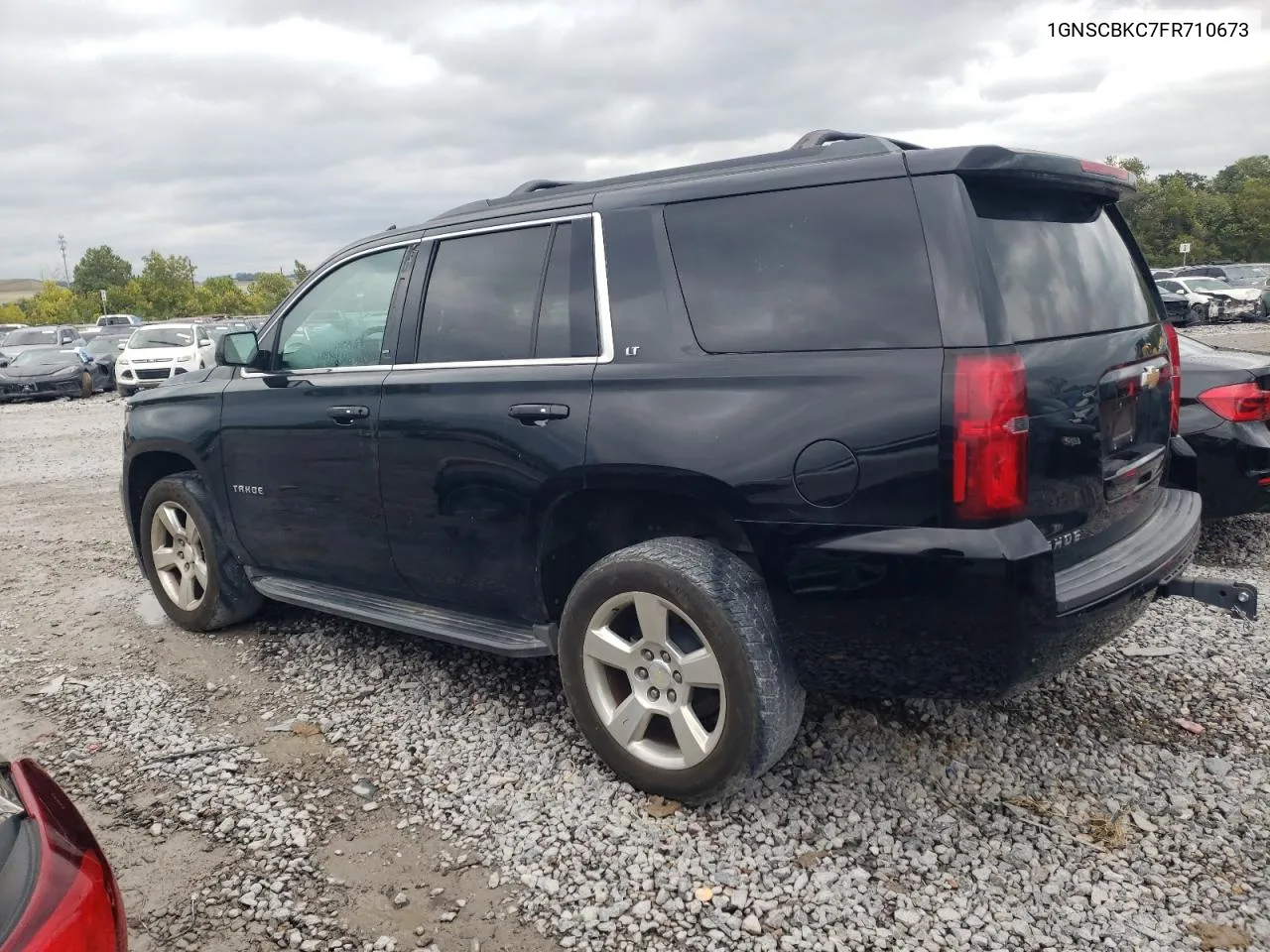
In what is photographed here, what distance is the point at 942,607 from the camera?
2.67 metres

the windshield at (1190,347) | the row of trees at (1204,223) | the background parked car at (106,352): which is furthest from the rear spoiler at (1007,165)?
the row of trees at (1204,223)

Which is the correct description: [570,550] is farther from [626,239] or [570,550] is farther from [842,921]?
[842,921]

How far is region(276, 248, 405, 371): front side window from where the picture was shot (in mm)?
4117

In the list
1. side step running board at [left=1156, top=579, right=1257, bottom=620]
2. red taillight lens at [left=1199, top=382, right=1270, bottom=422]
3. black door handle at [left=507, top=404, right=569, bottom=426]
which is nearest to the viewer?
side step running board at [left=1156, top=579, right=1257, bottom=620]

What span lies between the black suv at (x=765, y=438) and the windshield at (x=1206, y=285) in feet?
94.4

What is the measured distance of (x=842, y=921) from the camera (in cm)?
262

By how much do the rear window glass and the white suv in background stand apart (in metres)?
19.0

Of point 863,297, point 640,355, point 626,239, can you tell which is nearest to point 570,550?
point 640,355

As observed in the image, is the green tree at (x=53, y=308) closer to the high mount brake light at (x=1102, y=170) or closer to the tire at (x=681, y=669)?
the tire at (x=681, y=669)

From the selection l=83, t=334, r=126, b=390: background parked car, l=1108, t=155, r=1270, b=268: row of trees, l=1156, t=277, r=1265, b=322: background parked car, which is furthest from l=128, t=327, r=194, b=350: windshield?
l=1108, t=155, r=1270, b=268: row of trees

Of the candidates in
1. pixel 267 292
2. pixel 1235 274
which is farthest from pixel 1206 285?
pixel 267 292

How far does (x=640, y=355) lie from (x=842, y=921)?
5.66ft

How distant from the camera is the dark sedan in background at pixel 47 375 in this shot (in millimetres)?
21484

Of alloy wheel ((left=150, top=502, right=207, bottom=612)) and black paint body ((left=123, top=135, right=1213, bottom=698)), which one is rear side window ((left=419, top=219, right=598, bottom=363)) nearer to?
black paint body ((left=123, top=135, right=1213, bottom=698))
